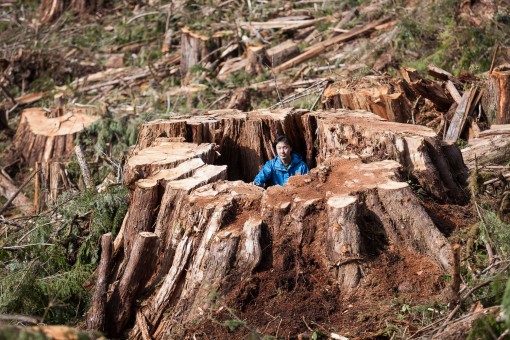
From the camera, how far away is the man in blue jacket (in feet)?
25.1

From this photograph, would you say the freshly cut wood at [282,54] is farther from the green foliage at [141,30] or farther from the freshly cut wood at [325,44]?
the green foliage at [141,30]

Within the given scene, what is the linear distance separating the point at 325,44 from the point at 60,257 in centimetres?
676

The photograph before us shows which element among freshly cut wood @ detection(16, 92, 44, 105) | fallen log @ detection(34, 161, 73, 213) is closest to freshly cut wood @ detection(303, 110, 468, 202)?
fallen log @ detection(34, 161, 73, 213)

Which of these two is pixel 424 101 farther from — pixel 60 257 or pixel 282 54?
pixel 60 257

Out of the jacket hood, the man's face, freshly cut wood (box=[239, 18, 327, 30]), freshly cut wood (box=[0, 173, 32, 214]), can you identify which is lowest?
freshly cut wood (box=[0, 173, 32, 214])

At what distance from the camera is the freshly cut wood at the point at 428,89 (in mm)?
8445

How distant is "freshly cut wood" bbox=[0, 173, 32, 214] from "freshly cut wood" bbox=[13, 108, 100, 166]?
1.66ft

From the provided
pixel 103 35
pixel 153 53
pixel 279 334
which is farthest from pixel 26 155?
pixel 279 334

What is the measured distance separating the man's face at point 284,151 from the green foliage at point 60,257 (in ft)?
5.11

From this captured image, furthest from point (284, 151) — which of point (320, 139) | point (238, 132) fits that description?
point (238, 132)

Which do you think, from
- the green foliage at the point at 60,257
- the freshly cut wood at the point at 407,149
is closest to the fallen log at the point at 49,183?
the green foliage at the point at 60,257

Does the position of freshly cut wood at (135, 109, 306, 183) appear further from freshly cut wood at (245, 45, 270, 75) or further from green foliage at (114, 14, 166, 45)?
green foliage at (114, 14, 166, 45)

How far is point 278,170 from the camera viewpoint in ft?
25.5

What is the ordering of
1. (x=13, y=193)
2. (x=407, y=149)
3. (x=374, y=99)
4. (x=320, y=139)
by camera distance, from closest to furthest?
(x=407, y=149)
(x=320, y=139)
(x=374, y=99)
(x=13, y=193)
